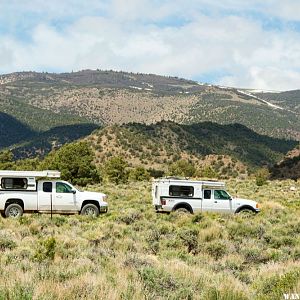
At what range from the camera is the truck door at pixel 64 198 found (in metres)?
20.5

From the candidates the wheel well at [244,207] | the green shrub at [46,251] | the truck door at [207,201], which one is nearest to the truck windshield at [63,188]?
the truck door at [207,201]

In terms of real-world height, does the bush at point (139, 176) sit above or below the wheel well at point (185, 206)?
above

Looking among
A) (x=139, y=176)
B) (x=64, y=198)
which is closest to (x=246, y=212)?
(x=64, y=198)

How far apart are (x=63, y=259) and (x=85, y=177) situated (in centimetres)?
4440

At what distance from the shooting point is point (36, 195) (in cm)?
2027

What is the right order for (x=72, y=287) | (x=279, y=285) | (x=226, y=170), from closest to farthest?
(x=72, y=287) < (x=279, y=285) < (x=226, y=170)

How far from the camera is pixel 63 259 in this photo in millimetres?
10398

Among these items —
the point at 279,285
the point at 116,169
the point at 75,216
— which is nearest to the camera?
the point at 279,285

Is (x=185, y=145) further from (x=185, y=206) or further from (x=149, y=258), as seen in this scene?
(x=149, y=258)

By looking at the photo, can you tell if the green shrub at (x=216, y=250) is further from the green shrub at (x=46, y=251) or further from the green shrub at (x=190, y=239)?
the green shrub at (x=46, y=251)

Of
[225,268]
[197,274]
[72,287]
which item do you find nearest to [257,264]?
[225,268]

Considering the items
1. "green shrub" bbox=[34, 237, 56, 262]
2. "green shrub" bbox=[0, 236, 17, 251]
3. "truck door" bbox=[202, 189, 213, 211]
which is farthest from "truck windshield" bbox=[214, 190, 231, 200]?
"green shrub" bbox=[34, 237, 56, 262]

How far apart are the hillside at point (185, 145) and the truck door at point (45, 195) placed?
259 feet

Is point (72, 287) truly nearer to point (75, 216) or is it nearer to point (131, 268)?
point (131, 268)
